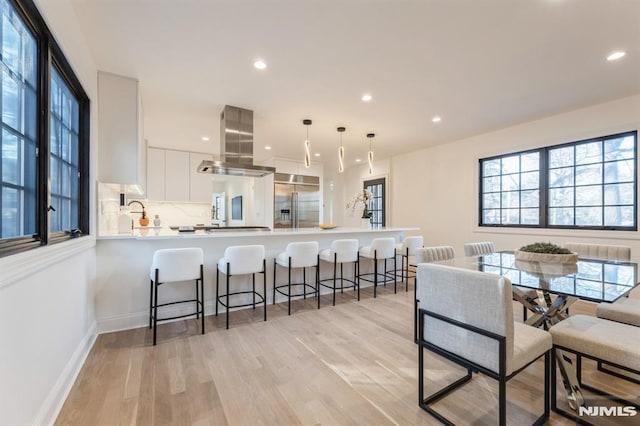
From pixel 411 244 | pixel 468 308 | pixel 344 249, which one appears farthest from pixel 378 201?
pixel 468 308

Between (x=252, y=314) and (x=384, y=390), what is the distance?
1.87 m

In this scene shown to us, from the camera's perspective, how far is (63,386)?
179cm

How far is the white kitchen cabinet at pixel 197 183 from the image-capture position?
6.23m

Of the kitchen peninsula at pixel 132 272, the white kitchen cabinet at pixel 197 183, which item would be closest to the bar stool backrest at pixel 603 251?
the kitchen peninsula at pixel 132 272

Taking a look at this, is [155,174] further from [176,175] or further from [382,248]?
[382,248]

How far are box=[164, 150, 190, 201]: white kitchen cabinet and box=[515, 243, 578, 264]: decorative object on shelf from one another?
6059 mm

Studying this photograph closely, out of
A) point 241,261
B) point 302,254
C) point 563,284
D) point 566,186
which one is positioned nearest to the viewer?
point 563,284

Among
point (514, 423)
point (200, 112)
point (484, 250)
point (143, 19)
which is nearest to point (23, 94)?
point (143, 19)

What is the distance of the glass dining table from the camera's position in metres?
1.63

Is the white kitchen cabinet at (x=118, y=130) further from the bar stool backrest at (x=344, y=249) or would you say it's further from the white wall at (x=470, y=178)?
the white wall at (x=470, y=178)

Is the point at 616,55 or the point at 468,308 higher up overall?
the point at 616,55

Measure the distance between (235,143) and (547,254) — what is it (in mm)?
3681

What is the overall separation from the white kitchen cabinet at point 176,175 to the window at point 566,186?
6069 millimetres

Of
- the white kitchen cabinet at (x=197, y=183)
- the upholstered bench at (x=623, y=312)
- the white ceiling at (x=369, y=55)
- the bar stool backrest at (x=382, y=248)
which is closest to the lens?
the upholstered bench at (x=623, y=312)
